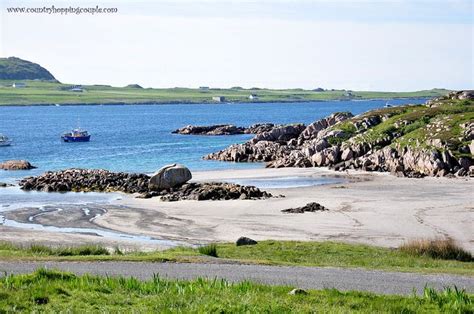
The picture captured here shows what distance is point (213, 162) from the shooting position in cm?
9525

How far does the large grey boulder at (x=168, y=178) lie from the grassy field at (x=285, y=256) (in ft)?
95.9

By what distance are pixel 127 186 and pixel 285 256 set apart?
38.2 metres

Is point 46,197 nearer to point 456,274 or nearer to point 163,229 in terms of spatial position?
point 163,229

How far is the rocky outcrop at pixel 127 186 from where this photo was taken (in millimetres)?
59781

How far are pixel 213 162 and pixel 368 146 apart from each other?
20.5 metres

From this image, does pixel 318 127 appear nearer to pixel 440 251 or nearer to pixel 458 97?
pixel 458 97

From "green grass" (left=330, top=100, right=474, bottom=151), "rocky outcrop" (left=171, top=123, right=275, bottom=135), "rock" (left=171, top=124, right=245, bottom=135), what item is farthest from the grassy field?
"rock" (left=171, top=124, right=245, bottom=135)

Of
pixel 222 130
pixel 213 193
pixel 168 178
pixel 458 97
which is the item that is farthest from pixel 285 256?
pixel 222 130

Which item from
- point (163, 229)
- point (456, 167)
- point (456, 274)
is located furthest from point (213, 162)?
point (456, 274)

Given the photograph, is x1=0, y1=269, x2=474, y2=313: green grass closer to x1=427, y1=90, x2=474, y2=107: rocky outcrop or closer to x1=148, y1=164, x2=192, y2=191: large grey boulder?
x1=148, y1=164, x2=192, y2=191: large grey boulder

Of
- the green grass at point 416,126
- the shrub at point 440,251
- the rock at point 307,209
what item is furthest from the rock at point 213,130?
the shrub at point 440,251

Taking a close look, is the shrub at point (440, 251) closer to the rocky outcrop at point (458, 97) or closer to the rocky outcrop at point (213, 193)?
the rocky outcrop at point (213, 193)

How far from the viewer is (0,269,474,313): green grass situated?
16250mm

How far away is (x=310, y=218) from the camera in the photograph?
49250 mm
